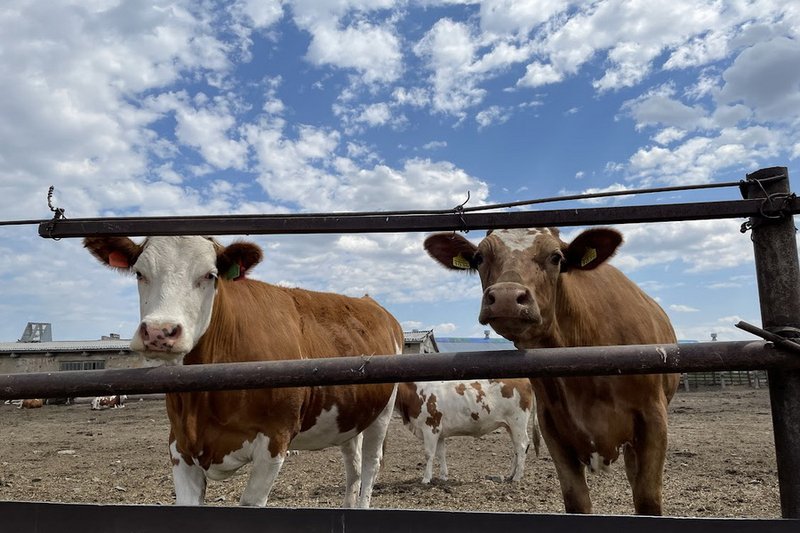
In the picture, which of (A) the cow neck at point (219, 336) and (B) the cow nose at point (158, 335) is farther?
(A) the cow neck at point (219, 336)

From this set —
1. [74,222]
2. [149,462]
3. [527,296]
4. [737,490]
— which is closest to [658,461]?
[527,296]

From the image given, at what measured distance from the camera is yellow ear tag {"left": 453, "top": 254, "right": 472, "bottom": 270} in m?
3.92

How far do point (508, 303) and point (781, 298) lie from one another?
3.84 feet

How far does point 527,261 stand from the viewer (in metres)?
3.46

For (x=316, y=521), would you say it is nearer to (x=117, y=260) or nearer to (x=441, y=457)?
(x=117, y=260)

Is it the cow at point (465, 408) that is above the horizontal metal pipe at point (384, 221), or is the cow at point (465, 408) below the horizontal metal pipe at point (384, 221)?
below

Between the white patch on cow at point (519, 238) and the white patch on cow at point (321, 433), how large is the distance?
230 cm

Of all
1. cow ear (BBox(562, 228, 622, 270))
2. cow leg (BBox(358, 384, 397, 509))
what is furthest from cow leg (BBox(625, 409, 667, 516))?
cow leg (BBox(358, 384, 397, 509))

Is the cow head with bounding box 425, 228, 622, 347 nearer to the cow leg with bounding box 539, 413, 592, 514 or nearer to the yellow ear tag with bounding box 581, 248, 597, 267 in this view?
the yellow ear tag with bounding box 581, 248, 597, 267

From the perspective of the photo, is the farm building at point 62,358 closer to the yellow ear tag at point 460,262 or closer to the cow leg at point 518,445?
the cow leg at point 518,445

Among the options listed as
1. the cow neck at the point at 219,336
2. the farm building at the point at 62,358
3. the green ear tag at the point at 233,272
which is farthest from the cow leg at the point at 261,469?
the farm building at the point at 62,358

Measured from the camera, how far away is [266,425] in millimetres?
4090

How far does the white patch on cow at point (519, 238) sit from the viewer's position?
353 centimetres

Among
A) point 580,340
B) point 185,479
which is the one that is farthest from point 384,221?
point 185,479
